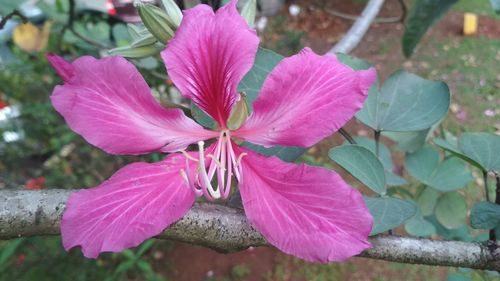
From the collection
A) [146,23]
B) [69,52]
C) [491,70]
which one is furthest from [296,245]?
[491,70]

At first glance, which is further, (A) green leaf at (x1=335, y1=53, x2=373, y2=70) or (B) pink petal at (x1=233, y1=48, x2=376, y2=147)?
(A) green leaf at (x1=335, y1=53, x2=373, y2=70)

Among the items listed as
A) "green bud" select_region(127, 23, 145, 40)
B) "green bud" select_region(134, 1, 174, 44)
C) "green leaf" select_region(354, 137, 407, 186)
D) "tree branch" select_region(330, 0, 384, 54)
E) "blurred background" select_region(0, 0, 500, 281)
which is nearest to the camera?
"green bud" select_region(134, 1, 174, 44)

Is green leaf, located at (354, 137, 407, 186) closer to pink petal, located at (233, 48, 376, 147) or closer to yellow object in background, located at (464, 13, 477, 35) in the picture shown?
pink petal, located at (233, 48, 376, 147)

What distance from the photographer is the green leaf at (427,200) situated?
0.95 metres

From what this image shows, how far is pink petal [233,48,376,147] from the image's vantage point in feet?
1.40

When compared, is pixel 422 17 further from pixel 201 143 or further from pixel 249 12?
pixel 201 143

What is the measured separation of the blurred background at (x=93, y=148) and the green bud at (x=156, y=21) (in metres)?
0.49

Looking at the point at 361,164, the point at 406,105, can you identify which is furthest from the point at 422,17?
the point at 361,164

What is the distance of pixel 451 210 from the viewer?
3.03ft

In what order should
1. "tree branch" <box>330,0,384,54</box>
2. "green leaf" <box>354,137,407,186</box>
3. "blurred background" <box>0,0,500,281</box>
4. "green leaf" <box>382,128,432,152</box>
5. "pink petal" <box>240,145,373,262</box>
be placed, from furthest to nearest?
"blurred background" <box>0,0,500,281</box> → "tree branch" <box>330,0,384,54</box> → "green leaf" <box>382,128,432,152</box> → "green leaf" <box>354,137,407,186</box> → "pink petal" <box>240,145,373,262</box>

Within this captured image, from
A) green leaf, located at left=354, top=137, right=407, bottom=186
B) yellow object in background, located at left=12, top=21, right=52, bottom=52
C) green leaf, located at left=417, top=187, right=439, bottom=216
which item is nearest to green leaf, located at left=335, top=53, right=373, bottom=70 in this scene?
green leaf, located at left=354, top=137, right=407, bottom=186

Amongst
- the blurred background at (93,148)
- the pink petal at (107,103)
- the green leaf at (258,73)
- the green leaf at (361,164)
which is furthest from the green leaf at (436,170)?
the pink petal at (107,103)

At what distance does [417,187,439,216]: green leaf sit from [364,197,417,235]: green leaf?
1.40 ft

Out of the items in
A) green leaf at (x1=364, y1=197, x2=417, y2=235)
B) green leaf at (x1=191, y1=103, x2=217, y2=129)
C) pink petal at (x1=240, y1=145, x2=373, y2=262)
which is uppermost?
green leaf at (x1=191, y1=103, x2=217, y2=129)
